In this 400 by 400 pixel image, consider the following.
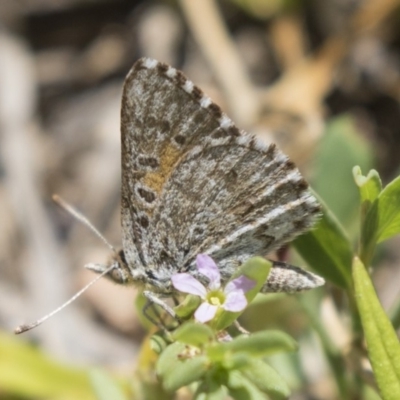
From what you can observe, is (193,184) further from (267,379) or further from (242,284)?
(267,379)

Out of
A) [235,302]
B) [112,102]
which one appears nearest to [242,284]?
[235,302]

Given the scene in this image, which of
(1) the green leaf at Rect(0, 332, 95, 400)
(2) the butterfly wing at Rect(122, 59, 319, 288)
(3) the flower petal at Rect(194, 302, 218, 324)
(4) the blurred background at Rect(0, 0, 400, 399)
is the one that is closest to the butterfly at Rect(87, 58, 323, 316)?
(2) the butterfly wing at Rect(122, 59, 319, 288)

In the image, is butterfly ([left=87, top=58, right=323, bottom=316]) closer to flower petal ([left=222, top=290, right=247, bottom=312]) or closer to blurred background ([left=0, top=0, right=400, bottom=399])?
flower petal ([left=222, top=290, right=247, bottom=312])

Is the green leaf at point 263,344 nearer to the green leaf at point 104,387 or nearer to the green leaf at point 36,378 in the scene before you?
the green leaf at point 104,387

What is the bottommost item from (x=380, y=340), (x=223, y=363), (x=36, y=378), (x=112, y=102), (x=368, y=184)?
(x=380, y=340)

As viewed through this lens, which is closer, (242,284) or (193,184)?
(242,284)

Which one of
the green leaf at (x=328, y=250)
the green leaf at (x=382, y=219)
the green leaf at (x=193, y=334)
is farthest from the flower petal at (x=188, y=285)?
the green leaf at (x=382, y=219)
